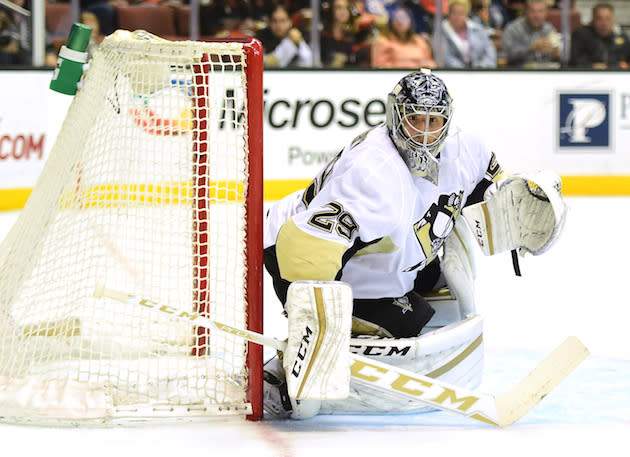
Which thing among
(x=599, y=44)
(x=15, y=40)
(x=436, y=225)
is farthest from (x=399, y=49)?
(x=436, y=225)

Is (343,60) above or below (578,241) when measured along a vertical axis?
above

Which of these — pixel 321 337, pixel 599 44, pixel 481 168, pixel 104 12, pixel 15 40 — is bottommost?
pixel 321 337

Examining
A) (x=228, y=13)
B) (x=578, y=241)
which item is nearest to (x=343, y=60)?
(x=228, y=13)

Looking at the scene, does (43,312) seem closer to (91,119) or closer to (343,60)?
(91,119)

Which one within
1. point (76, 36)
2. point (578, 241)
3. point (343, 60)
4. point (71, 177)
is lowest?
point (578, 241)

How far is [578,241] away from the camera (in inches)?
199

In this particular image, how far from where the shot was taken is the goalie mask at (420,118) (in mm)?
2295

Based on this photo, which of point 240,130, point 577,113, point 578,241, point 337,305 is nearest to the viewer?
point 337,305

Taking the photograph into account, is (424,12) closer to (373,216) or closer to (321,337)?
(373,216)

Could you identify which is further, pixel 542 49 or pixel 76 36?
pixel 542 49

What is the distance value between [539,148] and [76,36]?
4.80 metres

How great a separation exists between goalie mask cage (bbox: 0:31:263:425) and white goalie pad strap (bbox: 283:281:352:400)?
0.65 ft

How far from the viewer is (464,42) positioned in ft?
22.5

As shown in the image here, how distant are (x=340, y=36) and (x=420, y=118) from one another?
181 inches
